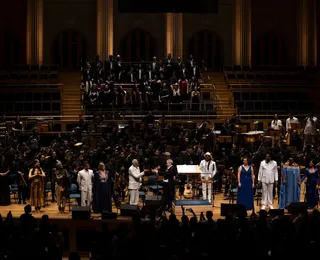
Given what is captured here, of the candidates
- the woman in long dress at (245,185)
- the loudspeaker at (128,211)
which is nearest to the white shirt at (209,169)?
the woman in long dress at (245,185)

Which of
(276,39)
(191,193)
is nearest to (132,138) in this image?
(191,193)

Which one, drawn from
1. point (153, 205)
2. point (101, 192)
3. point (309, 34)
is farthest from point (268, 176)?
point (309, 34)

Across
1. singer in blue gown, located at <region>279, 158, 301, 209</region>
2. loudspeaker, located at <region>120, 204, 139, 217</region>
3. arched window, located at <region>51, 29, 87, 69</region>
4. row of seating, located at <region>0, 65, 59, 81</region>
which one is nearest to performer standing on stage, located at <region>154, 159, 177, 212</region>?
loudspeaker, located at <region>120, 204, 139, 217</region>

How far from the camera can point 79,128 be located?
24484 mm

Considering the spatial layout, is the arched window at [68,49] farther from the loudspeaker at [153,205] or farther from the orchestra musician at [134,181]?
the loudspeaker at [153,205]

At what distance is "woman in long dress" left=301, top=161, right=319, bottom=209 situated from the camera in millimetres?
18188

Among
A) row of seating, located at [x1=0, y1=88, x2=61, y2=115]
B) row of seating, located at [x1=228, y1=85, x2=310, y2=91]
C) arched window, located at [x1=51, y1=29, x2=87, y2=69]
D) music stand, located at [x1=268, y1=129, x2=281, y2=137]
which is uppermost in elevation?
arched window, located at [x1=51, y1=29, x2=87, y2=69]

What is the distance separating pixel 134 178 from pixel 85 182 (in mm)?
1256

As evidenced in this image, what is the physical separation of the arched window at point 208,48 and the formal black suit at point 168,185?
19610 millimetres

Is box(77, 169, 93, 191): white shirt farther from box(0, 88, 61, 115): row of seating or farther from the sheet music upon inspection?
box(0, 88, 61, 115): row of seating

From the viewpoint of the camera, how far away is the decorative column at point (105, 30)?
34438 mm

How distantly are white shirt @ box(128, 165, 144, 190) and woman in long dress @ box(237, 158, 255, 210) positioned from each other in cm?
252

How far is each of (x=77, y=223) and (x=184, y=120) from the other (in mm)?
13728

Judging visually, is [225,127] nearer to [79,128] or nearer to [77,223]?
[79,128]
